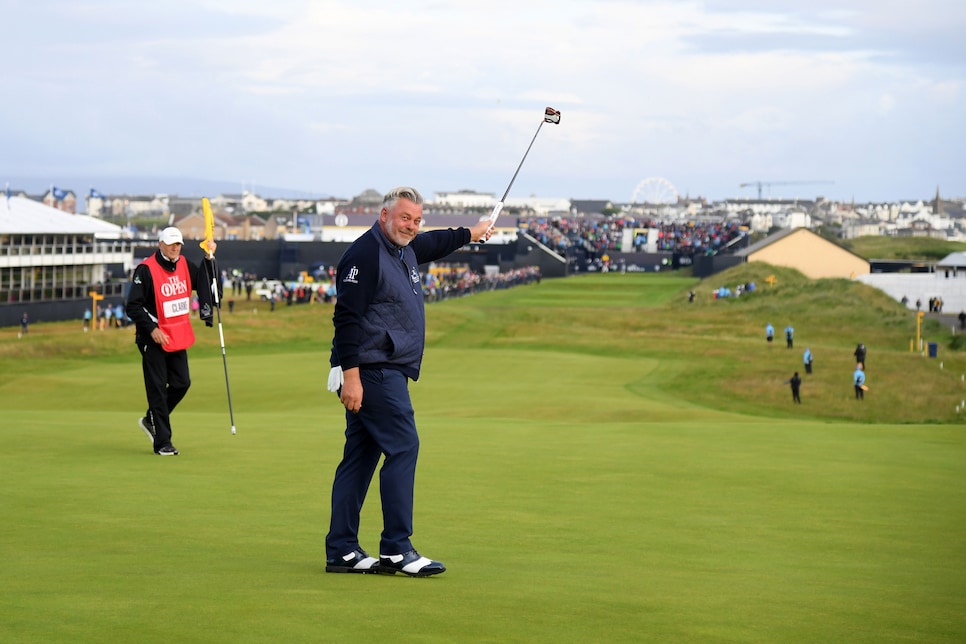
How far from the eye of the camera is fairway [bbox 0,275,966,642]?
598 cm

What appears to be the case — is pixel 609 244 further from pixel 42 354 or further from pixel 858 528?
pixel 858 528

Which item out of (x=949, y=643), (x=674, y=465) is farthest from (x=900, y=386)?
(x=949, y=643)

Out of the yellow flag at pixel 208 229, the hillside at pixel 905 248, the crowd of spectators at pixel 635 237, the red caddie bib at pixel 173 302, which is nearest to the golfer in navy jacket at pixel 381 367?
the red caddie bib at pixel 173 302

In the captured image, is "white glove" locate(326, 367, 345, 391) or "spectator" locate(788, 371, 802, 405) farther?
"spectator" locate(788, 371, 802, 405)

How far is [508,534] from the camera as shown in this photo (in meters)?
9.16

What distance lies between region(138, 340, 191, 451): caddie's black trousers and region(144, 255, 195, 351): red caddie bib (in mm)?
160

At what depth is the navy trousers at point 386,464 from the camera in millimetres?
7746

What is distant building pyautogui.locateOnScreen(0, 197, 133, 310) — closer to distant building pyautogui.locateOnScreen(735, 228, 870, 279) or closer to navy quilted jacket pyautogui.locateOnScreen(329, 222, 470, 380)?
distant building pyautogui.locateOnScreen(735, 228, 870, 279)

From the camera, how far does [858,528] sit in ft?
32.8

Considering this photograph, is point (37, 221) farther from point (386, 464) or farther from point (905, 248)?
point (905, 248)

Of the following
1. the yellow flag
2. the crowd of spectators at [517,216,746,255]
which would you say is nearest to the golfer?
the yellow flag

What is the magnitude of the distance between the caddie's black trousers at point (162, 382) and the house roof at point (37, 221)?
2860 inches

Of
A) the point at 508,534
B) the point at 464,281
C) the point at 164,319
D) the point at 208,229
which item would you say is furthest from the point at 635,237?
the point at 508,534

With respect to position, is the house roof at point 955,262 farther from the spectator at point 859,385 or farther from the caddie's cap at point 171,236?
the caddie's cap at point 171,236
